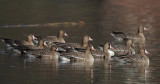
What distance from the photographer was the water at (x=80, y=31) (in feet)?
66.6

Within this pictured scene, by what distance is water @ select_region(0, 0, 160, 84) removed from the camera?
66.6 ft

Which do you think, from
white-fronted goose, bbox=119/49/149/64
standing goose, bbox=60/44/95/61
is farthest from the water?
standing goose, bbox=60/44/95/61

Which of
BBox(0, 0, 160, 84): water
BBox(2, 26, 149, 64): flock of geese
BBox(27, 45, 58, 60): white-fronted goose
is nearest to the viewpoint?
BBox(0, 0, 160, 84): water

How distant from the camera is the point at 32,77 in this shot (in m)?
20.2

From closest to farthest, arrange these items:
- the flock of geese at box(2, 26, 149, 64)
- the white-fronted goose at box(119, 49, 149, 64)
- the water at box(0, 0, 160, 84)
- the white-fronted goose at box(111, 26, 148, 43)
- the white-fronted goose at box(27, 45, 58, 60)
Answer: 1. the water at box(0, 0, 160, 84)
2. the white-fronted goose at box(119, 49, 149, 64)
3. the flock of geese at box(2, 26, 149, 64)
4. the white-fronted goose at box(27, 45, 58, 60)
5. the white-fronted goose at box(111, 26, 148, 43)

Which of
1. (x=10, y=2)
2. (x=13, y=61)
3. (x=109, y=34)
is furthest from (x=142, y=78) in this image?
(x=10, y=2)

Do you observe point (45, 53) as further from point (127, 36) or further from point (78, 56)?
point (127, 36)

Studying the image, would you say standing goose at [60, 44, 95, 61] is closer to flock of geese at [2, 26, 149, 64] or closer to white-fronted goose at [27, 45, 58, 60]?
flock of geese at [2, 26, 149, 64]

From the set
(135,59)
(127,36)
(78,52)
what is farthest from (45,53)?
(127,36)

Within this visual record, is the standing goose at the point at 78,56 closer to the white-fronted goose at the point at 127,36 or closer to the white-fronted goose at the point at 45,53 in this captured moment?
the white-fronted goose at the point at 45,53

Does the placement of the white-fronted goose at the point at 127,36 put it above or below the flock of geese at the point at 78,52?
above

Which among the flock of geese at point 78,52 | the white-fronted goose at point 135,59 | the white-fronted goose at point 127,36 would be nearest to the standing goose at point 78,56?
the flock of geese at point 78,52

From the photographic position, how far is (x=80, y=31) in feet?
113

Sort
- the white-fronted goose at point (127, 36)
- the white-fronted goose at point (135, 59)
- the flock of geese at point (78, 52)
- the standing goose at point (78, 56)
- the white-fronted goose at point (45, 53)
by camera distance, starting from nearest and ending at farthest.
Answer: the white-fronted goose at point (135, 59) → the flock of geese at point (78, 52) → the standing goose at point (78, 56) → the white-fronted goose at point (45, 53) → the white-fronted goose at point (127, 36)
